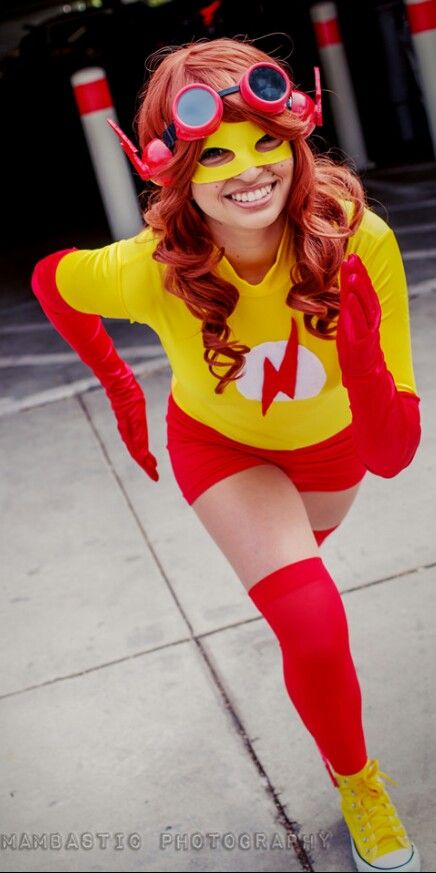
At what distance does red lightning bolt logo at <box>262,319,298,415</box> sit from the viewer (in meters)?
2.51

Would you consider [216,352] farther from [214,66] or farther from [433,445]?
[433,445]

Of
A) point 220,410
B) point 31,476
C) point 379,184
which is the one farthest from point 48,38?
point 220,410

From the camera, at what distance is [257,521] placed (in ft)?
8.18

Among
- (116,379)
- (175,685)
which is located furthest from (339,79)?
(175,685)

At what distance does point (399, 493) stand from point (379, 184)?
17.0 feet

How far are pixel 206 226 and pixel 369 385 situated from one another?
0.57m

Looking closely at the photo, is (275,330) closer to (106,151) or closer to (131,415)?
(131,415)

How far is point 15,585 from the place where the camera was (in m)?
3.96

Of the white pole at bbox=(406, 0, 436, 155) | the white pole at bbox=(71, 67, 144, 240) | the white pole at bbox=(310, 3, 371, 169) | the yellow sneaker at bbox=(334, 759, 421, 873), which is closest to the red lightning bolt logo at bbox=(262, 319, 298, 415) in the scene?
the yellow sneaker at bbox=(334, 759, 421, 873)

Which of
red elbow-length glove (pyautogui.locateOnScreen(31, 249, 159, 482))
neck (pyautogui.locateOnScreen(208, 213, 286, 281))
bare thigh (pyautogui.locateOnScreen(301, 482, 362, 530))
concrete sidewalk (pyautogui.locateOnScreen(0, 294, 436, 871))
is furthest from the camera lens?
red elbow-length glove (pyautogui.locateOnScreen(31, 249, 159, 482))

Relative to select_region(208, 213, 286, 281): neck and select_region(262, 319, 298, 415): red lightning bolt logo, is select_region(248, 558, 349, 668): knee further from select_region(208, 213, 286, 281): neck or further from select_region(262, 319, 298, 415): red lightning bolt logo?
select_region(208, 213, 286, 281): neck

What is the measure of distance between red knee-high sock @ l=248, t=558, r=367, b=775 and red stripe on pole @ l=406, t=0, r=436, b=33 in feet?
21.2

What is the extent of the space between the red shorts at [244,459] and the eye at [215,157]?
0.64 meters

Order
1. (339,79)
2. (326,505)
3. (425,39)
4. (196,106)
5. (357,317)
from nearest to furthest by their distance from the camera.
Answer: (357,317)
(196,106)
(326,505)
(425,39)
(339,79)
